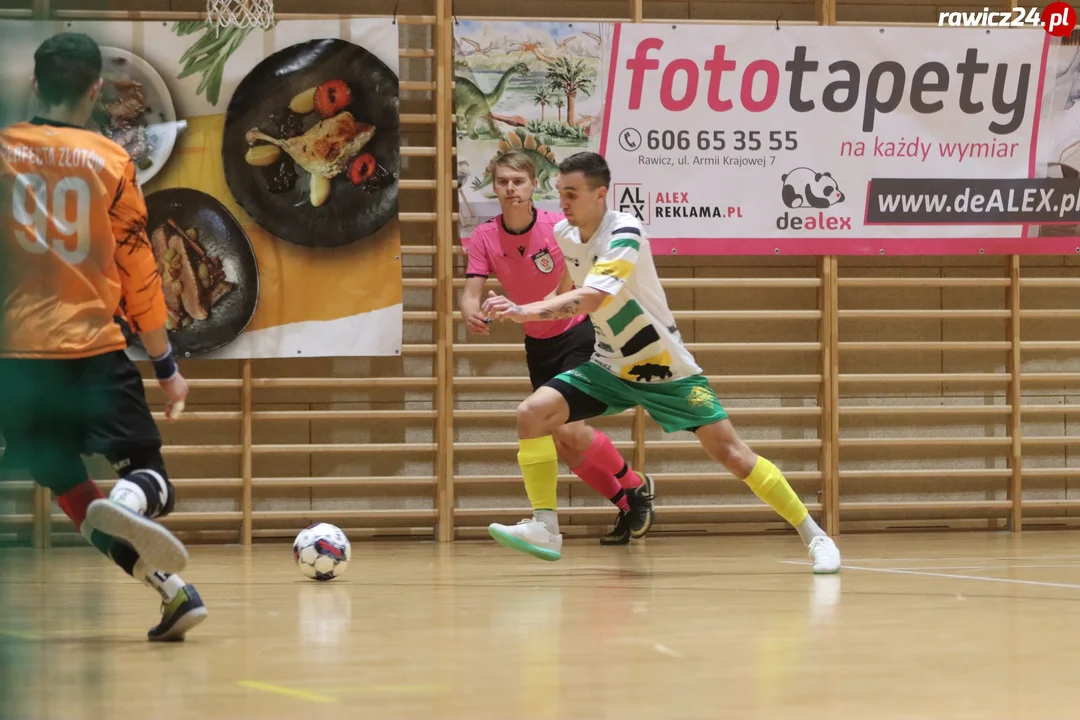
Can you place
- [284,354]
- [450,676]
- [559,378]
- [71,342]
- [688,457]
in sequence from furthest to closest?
[688,457] → [284,354] → [559,378] → [71,342] → [450,676]

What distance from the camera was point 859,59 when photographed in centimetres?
767

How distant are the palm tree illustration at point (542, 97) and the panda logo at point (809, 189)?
4.48 ft

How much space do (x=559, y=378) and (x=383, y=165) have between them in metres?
2.40

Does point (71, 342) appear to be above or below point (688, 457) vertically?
above

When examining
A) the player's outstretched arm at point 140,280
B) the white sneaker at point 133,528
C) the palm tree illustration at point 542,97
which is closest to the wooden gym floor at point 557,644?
the white sneaker at point 133,528

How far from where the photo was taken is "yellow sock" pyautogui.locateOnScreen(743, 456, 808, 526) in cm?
522

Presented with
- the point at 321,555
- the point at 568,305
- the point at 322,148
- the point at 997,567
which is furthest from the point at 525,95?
the point at 997,567

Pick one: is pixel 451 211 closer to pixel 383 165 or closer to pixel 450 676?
pixel 383 165

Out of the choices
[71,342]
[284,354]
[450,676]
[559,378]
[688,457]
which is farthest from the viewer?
[688,457]

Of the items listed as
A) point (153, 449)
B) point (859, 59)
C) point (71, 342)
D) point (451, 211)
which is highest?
point (859, 59)

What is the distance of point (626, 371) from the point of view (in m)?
5.27

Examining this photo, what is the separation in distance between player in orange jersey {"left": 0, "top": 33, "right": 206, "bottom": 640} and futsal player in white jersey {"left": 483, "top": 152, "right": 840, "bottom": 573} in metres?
1.91

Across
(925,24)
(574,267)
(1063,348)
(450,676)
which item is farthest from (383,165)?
(450,676)

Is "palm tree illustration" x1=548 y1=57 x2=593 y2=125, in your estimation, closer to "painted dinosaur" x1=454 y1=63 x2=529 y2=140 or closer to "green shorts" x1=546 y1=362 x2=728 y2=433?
"painted dinosaur" x1=454 y1=63 x2=529 y2=140
